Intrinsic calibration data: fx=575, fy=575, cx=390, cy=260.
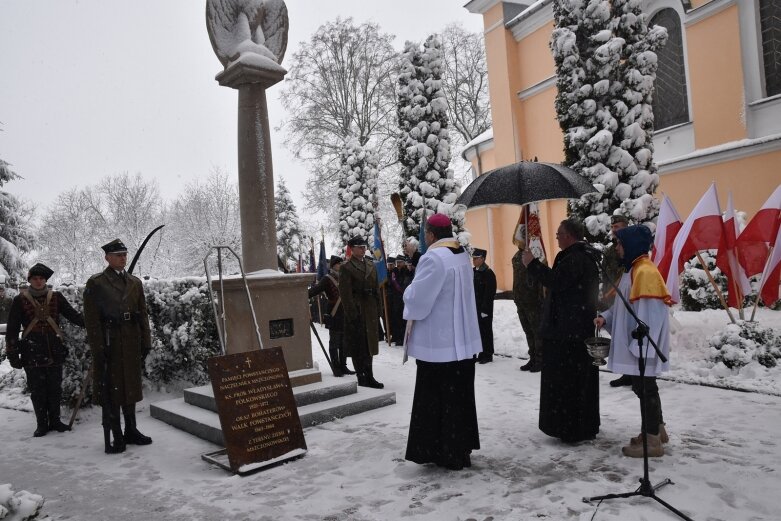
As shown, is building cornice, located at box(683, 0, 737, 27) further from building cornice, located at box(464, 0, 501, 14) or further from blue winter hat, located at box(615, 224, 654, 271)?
blue winter hat, located at box(615, 224, 654, 271)

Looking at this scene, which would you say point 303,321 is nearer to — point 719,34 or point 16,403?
point 16,403

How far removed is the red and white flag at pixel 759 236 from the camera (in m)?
7.78

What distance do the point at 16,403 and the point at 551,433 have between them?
7436 mm

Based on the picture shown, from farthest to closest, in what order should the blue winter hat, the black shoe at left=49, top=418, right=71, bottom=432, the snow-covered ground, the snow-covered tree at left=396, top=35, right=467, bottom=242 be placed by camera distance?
1. the snow-covered tree at left=396, top=35, right=467, bottom=242
2. the black shoe at left=49, top=418, right=71, bottom=432
3. the blue winter hat
4. the snow-covered ground

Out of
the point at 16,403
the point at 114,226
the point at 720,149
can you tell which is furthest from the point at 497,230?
the point at 114,226

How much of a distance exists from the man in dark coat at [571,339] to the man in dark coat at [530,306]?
360 centimetres

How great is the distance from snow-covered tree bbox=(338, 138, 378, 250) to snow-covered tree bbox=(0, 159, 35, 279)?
1358 cm

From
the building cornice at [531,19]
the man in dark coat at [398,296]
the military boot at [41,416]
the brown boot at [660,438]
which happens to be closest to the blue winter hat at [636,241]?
the brown boot at [660,438]

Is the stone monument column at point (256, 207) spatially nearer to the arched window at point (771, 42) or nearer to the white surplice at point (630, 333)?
the white surplice at point (630, 333)

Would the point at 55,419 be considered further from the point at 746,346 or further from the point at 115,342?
the point at 746,346

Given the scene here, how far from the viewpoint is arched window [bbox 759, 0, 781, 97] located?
12.9 metres

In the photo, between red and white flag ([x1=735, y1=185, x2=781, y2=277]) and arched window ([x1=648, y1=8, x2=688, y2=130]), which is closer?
red and white flag ([x1=735, y1=185, x2=781, y2=277])

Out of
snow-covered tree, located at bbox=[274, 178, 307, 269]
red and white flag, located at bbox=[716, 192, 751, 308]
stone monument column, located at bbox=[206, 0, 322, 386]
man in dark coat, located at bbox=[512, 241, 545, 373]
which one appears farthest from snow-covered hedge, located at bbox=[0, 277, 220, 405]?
snow-covered tree, located at bbox=[274, 178, 307, 269]

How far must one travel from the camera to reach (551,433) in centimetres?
504
